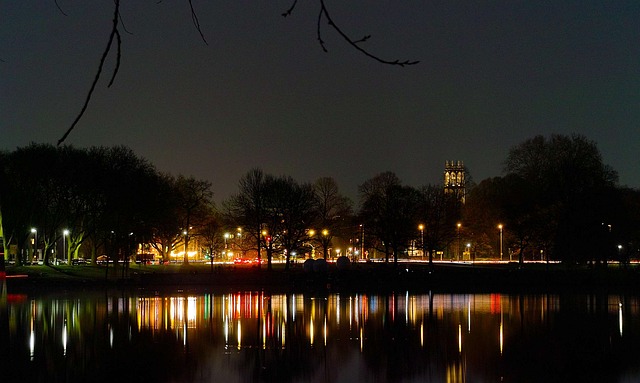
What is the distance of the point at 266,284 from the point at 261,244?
19.1 meters

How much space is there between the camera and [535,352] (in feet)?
139

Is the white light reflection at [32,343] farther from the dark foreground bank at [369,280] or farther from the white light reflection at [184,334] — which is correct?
the dark foreground bank at [369,280]

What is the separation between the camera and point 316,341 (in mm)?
46938

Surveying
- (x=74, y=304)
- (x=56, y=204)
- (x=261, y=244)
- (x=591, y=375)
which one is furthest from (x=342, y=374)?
(x=261, y=244)

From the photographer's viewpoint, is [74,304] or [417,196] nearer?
[74,304]

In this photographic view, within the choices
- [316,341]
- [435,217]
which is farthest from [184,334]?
[435,217]

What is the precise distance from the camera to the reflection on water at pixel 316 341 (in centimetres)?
3603

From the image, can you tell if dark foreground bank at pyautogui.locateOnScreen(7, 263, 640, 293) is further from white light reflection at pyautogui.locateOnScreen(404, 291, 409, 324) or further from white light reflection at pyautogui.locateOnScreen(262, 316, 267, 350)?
white light reflection at pyautogui.locateOnScreen(262, 316, 267, 350)

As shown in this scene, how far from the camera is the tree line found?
100438 millimetres

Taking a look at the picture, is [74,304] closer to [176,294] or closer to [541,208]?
[176,294]

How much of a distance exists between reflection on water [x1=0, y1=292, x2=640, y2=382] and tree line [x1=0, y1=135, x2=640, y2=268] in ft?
89.8

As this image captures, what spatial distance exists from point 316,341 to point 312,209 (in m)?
79.6

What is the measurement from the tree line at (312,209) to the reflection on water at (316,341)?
27.4m

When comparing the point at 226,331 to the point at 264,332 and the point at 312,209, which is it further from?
the point at 312,209
